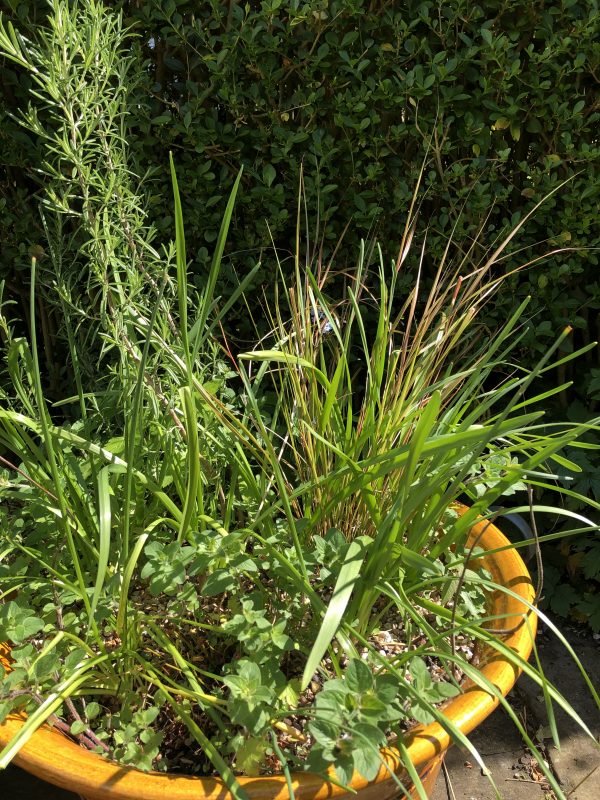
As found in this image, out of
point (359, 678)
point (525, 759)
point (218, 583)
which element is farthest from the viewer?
point (525, 759)

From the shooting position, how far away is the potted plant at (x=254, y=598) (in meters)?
1.11

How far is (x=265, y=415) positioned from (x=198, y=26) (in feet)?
3.47

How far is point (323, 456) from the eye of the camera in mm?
1552

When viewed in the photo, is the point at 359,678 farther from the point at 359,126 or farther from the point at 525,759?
the point at 359,126

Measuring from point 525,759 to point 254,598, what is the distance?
48.0 inches

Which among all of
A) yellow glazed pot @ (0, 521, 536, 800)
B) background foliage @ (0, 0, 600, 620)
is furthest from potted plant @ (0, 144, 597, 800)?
background foliage @ (0, 0, 600, 620)

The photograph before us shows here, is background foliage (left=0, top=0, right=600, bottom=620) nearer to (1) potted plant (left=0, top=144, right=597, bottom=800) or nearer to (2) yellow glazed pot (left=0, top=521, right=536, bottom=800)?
(1) potted plant (left=0, top=144, right=597, bottom=800)

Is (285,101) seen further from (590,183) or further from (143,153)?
(590,183)

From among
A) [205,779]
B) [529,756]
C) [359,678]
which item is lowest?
[529,756]

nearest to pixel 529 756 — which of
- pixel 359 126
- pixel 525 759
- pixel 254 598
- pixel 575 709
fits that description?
pixel 525 759

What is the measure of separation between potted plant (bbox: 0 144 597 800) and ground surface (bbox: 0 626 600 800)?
724 millimetres

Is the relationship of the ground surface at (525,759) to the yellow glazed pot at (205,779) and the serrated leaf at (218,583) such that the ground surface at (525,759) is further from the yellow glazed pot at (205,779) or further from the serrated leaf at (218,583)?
the serrated leaf at (218,583)

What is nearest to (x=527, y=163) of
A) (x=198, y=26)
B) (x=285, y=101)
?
(x=285, y=101)

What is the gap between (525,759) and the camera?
81.2 inches
